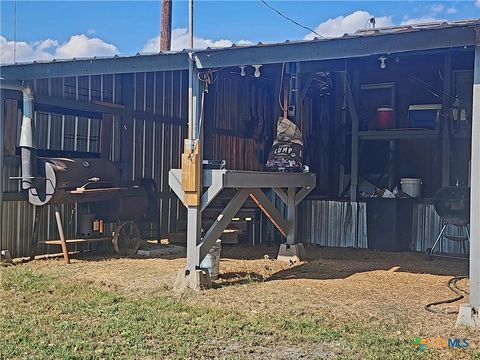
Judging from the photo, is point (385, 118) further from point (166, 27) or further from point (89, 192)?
point (166, 27)

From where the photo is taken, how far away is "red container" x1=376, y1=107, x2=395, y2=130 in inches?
418

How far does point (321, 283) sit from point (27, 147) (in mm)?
4079

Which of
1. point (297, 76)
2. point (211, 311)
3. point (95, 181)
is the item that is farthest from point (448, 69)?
point (211, 311)

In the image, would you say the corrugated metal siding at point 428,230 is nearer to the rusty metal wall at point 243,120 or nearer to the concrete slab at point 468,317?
the rusty metal wall at point 243,120

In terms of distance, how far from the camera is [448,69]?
9602mm

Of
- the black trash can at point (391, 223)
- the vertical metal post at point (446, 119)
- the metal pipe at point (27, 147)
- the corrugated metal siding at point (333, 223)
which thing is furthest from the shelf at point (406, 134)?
the metal pipe at point (27, 147)

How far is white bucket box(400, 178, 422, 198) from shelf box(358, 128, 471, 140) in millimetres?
758

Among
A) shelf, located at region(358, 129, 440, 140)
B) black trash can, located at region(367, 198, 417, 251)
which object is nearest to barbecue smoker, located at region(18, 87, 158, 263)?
black trash can, located at region(367, 198, 417, 251)

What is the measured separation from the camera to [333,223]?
1016 centimetres

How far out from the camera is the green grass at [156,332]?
396cm

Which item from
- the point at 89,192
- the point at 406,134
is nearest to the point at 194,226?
the point at 89,192

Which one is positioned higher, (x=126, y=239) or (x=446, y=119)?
Answer: (x=446, y=119)

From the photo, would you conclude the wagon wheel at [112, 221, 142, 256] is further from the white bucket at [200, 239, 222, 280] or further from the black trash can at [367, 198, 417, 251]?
the black trash can at [367, 198, 417, 251]

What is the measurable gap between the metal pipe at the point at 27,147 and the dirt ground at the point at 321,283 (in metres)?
1.13
